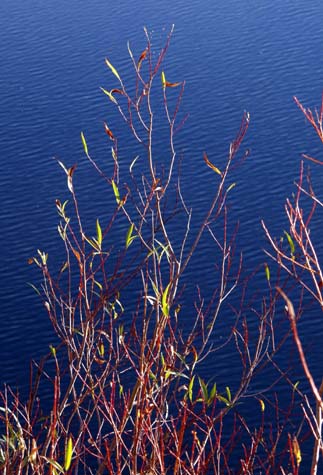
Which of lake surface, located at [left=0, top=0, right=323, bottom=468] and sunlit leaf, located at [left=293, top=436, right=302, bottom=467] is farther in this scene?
lake surface, located at [left=0, top=0, right=323, bottom=468]

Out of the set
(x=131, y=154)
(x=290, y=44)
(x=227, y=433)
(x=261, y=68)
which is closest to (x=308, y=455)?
(x=227, y=433)

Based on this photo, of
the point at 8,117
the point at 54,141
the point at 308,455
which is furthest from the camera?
the point at 8,117

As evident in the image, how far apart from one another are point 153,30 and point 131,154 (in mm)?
4089

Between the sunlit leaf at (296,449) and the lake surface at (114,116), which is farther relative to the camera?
the lake surface at (114,116)

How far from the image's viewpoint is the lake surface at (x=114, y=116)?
31.9 feet

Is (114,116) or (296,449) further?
(114,116)

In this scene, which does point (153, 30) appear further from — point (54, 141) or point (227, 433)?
point (227, 433)

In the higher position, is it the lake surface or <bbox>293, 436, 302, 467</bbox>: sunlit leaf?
<bbox>293, 436, 302, 467</bbox>: sunlit leaf

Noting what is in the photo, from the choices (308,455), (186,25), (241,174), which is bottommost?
(308,455)

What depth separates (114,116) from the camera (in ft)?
41.2

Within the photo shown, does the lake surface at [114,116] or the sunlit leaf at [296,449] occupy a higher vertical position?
the sunlit leaf at [296,449]

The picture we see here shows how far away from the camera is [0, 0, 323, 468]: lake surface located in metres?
9.72

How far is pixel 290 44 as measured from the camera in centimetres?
1388

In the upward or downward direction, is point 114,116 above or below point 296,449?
below
